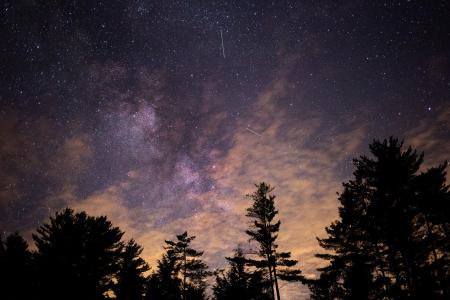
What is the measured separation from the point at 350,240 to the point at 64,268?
73.0 feet

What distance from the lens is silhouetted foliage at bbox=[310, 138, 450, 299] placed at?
61.5 feet

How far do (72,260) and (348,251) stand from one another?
22149 mm

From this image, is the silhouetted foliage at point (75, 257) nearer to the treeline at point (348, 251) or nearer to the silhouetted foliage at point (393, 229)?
the treeline at point (348, 251)

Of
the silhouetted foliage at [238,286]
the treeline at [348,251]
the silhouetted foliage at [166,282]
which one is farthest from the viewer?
the silhouetted foliage at [166,282]

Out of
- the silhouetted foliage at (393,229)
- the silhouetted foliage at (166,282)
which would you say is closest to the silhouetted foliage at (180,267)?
the silhouetted foliage at (166,282)

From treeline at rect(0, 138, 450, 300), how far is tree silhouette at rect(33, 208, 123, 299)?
61mm

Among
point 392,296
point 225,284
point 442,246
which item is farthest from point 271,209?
point 225,284

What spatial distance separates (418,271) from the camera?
17.0 meters

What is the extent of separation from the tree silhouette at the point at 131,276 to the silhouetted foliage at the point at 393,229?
63.9ft

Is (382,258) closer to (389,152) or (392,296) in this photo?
(392,296)

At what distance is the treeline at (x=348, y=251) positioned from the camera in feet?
61.4

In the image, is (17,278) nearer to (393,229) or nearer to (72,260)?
(72,260)

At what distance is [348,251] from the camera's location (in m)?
25.6

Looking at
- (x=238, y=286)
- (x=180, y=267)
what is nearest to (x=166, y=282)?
(x=180, y=267)
